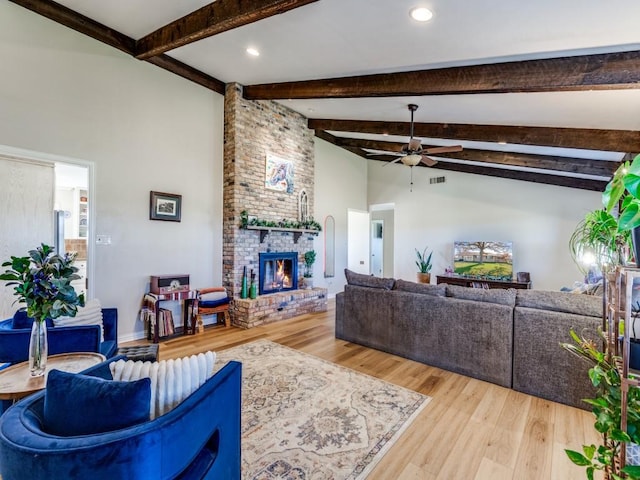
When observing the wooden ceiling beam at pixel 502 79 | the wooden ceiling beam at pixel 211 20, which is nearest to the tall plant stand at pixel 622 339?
the wooden ceiling beam at pixel 502 79

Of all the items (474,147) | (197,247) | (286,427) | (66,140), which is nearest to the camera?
(286,427)

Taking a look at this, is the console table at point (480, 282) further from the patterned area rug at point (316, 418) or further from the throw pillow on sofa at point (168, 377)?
the throw pillow on sofa at point (168, 377)

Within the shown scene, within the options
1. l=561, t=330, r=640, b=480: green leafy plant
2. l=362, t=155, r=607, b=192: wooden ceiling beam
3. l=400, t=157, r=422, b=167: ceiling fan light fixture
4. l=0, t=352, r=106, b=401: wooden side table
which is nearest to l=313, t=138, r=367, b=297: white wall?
l=362, t=155, r=607, b=192: wooden ceiling beam

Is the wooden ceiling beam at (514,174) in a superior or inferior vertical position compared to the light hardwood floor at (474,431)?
superior

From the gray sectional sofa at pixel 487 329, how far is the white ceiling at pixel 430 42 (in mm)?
2166

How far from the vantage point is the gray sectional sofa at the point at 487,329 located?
2.67 meters

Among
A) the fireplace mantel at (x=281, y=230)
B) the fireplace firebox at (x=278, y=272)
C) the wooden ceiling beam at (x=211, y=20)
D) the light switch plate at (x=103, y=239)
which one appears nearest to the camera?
the wooden ceiling beam at (x=211, y=20)

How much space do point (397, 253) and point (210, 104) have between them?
5488 millimetres

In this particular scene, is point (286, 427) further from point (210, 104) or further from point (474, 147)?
point (474, 147)

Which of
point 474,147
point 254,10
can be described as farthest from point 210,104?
point 474,147

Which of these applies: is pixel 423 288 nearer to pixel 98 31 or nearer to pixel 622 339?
pixel 622 339

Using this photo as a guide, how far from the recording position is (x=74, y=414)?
3.59 ft

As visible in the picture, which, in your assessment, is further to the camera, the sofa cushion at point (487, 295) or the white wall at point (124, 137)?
the white wall at point (124, 137)

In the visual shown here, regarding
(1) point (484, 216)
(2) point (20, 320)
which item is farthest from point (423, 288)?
(1) point (484, 216)
